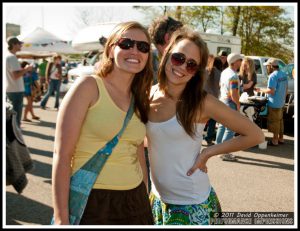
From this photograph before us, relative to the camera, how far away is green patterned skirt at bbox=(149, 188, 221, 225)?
2.39 m

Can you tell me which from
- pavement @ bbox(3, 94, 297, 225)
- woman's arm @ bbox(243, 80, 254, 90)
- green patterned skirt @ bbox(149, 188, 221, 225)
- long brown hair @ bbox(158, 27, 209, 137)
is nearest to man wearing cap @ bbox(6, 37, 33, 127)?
pavement @ bbox(3, 94, 297, 225)

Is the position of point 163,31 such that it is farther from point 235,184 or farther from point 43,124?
point 43,124

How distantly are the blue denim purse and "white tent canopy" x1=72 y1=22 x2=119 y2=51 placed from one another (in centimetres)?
1223

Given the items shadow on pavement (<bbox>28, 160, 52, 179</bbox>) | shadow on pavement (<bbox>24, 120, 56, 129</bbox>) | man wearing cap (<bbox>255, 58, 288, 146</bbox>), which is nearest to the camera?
shadow on pavement (<bbox>28, 160, 52, 179</bbox>)

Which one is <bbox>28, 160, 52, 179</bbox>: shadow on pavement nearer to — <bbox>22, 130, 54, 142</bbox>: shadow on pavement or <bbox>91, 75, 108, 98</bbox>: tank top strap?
<bbox>22, 130, 54, 142</bbox>: shadow on pavement

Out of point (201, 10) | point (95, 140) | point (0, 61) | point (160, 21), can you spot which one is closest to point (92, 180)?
point (95, 140)

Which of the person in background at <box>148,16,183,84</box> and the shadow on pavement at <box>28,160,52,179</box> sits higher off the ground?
the person in background at <box>148,16,183,84</box>

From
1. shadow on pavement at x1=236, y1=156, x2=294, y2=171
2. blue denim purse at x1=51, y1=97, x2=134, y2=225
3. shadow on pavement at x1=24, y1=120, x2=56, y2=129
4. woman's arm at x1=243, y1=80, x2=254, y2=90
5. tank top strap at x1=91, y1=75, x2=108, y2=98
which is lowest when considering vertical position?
shadow on pavement at x1=24, y1=120, x2=56, y2=129

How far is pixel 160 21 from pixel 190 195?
1508 millimetres

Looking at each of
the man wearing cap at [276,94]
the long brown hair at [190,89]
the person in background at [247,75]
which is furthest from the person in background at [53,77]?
the long brown hair at [190,89]

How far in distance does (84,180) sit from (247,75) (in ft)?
27.7

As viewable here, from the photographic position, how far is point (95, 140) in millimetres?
2080

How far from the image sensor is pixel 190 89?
253cm

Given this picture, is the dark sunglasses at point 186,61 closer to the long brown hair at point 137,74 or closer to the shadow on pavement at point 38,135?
the long brown hair at point 137,74
